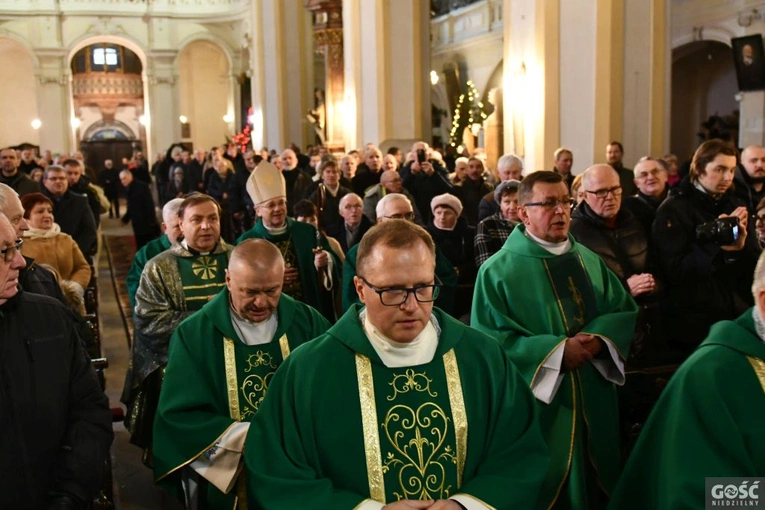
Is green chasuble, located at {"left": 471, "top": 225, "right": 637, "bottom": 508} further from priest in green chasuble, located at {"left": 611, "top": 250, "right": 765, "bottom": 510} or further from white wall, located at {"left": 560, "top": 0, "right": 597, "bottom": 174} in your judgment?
white wall, located at {"left": 560, "top": 0, "right": 597, "bottom": 174}

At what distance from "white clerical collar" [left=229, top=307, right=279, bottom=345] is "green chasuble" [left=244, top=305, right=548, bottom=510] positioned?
36.8 inches

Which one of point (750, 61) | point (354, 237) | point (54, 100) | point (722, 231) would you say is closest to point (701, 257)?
point (722, 231)

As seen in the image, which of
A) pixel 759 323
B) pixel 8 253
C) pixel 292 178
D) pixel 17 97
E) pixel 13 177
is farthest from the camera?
pixel 17 97

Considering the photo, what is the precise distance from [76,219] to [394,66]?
7.92 meters

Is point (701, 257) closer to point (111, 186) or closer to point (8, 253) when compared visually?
point (8, 253)

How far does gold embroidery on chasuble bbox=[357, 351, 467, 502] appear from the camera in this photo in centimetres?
284

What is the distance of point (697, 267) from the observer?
507cm

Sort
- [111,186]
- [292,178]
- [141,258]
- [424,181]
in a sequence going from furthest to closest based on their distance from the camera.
A: [111,186] → [292,178] → [424,181] → [141,258]

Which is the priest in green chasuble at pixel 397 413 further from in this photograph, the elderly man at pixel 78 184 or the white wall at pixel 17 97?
the white wall at pixel 17 97

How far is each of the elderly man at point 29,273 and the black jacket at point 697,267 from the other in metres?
3.24

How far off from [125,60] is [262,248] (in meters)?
35.4

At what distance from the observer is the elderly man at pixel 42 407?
3.09m

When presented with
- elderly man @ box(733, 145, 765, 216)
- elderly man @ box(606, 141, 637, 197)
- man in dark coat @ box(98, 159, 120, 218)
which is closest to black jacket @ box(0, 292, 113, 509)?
elderly man @ box(733, 145, 765, 216)

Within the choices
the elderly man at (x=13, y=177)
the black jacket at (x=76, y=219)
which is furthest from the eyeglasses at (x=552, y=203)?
the elderly man at (x=13, y=177)
